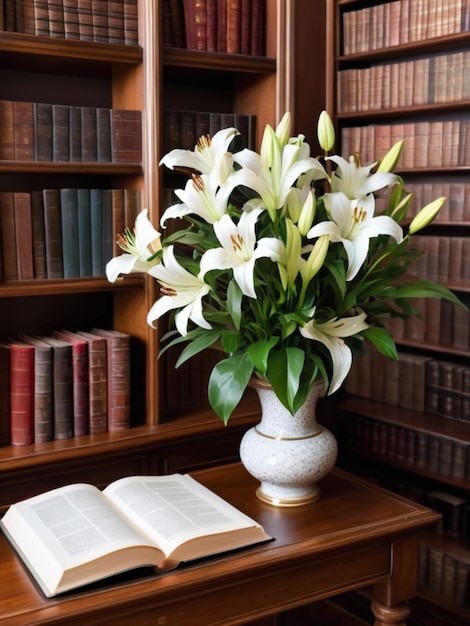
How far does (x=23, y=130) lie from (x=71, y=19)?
1.06 ft

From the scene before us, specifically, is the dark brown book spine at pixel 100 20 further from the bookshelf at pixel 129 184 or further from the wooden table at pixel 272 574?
the wooden table at pixel 272 574

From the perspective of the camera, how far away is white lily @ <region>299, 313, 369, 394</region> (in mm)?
1706

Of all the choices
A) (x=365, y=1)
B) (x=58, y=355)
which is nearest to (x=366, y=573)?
(x=58, y=355)

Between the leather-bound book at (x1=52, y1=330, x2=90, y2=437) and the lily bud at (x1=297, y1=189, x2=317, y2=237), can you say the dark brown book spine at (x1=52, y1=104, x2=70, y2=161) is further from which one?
the lily bud at (x1=297, y1=189, x2=317, y2=237)

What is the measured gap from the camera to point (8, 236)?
2109 millimetres

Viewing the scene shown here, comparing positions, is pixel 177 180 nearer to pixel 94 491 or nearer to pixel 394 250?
pixel 394 250

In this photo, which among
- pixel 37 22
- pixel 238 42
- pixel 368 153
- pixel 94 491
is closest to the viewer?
pixel 94 491

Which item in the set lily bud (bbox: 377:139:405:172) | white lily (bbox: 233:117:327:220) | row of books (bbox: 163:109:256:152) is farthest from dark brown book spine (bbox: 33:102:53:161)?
lily bud (bbox: 377:139:405:172)

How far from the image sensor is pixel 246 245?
5.53 feet

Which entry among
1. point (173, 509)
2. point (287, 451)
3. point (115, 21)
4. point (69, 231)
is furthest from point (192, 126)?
point (173, 509)

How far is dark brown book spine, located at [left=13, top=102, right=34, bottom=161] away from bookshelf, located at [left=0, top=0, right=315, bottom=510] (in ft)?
0.08

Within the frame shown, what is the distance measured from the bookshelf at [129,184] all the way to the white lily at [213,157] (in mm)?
426

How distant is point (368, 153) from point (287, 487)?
1232mm

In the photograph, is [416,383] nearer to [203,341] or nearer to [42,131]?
[203,341]
